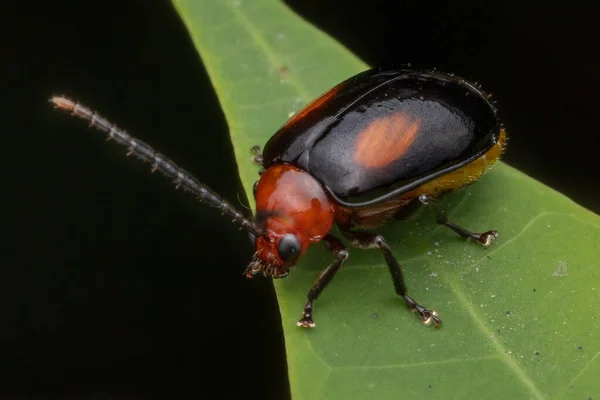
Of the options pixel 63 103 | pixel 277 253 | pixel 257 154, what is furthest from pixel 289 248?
pixel 63 103

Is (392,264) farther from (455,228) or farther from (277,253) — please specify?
(277,253)

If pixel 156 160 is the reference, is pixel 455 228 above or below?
above

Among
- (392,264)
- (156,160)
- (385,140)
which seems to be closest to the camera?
(156,160)

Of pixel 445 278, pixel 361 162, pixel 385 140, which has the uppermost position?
pixel 385 140

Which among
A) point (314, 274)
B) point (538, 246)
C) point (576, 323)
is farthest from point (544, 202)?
point (314, 274)

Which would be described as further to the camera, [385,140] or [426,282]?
[385,140]

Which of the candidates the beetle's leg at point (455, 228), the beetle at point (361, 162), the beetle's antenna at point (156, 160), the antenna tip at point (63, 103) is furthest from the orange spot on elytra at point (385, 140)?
the antenna tip at point (63, 103)

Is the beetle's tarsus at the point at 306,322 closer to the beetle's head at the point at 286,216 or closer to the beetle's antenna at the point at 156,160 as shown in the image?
the beetle's head at the point at 286,216
